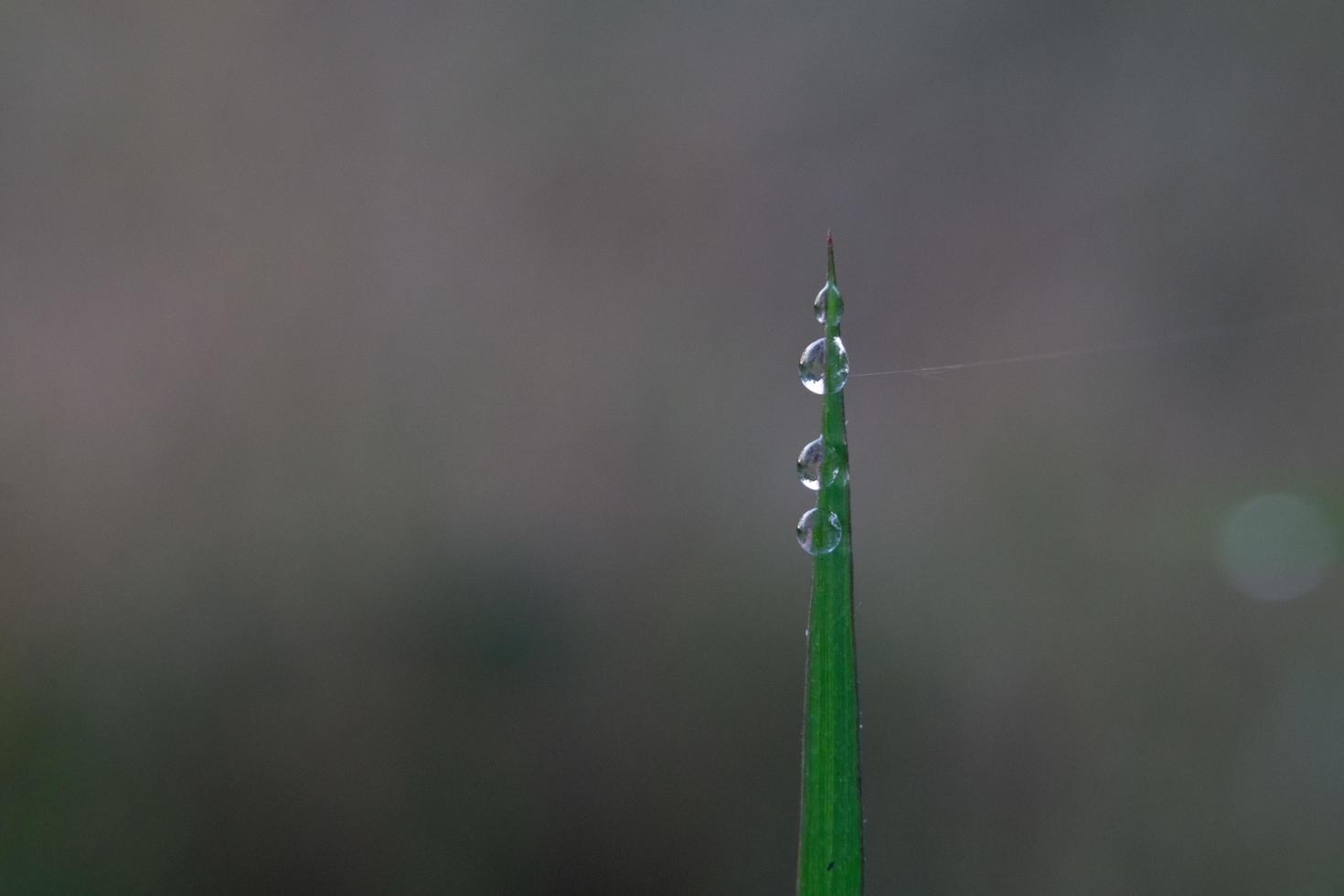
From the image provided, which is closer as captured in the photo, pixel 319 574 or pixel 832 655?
pixel 832 655

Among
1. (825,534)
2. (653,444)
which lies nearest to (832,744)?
(825,534)

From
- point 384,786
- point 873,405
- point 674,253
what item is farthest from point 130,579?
point 873,405

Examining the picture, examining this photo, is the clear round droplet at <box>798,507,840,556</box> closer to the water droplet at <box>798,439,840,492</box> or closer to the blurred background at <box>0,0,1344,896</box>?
the water droplet at <box>798,439,840,492</box>

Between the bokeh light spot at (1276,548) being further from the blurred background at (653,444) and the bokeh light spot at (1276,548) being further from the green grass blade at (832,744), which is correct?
the green grass blade at (832,744)

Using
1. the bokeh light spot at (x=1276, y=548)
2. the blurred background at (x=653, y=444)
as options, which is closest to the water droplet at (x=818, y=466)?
the blurred background at (x=653, y=444)

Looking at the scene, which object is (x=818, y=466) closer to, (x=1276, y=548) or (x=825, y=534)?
(x=825, y=534)

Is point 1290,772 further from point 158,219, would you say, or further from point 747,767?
point 158,219
